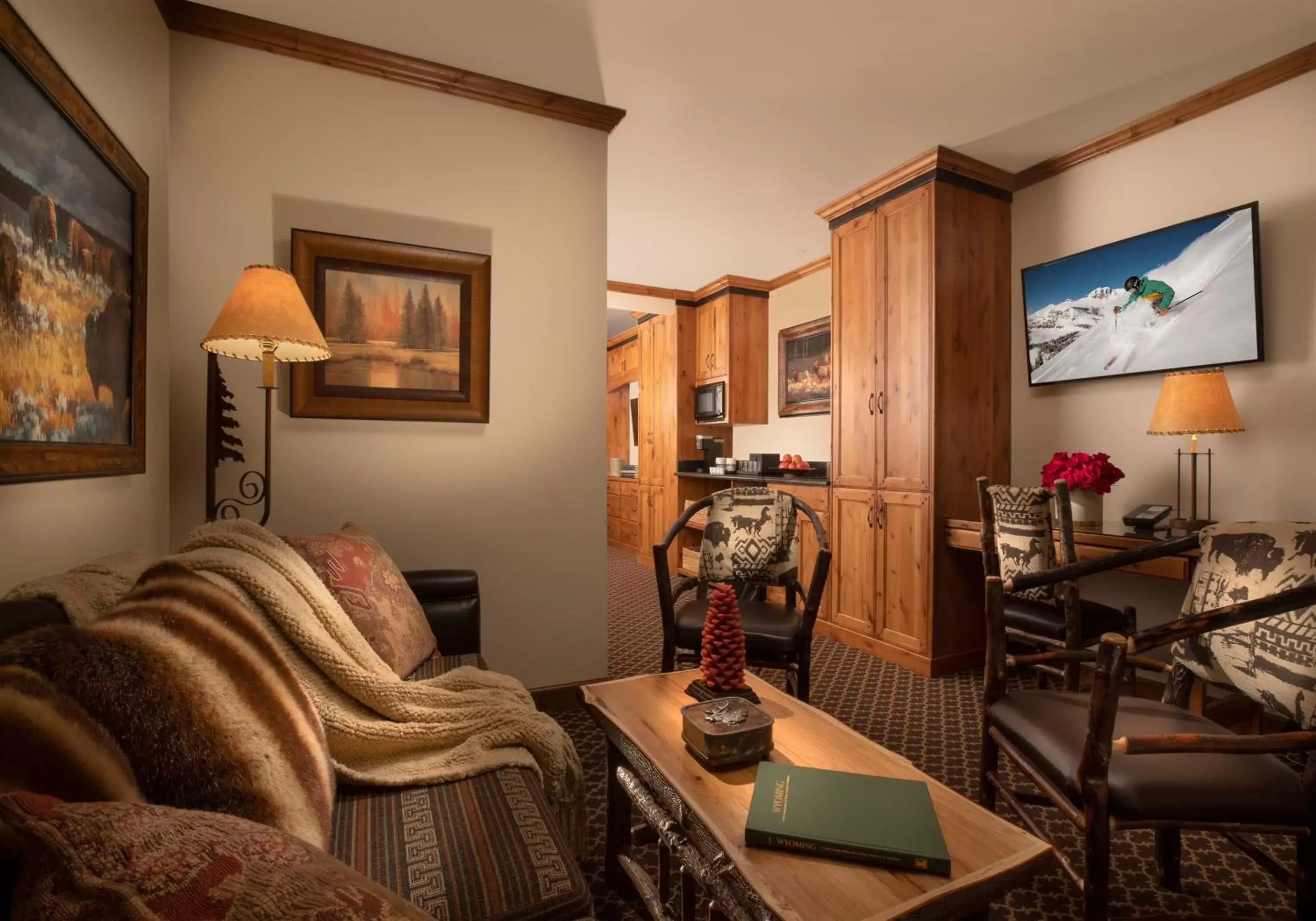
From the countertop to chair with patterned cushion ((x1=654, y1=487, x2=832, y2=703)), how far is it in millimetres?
1227

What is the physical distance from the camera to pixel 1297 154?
2490mm

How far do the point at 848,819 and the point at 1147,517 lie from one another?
2.33 m

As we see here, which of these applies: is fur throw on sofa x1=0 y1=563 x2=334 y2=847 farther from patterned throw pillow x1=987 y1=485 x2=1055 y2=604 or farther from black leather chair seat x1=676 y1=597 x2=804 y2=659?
patterned throw pillow x1=987 y1=485 x2=1055 y2=604

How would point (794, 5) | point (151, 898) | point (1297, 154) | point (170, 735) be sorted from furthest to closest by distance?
point (1297, 154)
point (794, 5)
point (170, 735)
point (151, 898)

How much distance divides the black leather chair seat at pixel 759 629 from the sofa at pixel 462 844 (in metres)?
1.10

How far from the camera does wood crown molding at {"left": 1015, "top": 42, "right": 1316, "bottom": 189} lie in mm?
2471

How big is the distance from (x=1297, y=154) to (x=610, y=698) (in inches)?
132

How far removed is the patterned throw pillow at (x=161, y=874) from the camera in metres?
0.42

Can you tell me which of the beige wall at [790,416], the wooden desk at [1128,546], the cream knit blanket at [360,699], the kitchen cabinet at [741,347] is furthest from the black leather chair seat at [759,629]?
the kitchen cabinet at [741,347]

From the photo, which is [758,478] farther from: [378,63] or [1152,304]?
[378,63]

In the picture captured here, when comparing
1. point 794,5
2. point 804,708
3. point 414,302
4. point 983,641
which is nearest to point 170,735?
point 804,708

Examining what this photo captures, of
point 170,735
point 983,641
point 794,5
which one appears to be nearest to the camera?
point 170,735

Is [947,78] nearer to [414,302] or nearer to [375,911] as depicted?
[414,302]

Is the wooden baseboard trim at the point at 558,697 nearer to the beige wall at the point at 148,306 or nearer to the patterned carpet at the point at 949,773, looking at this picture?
the patterned carpet at the point at 949,773
